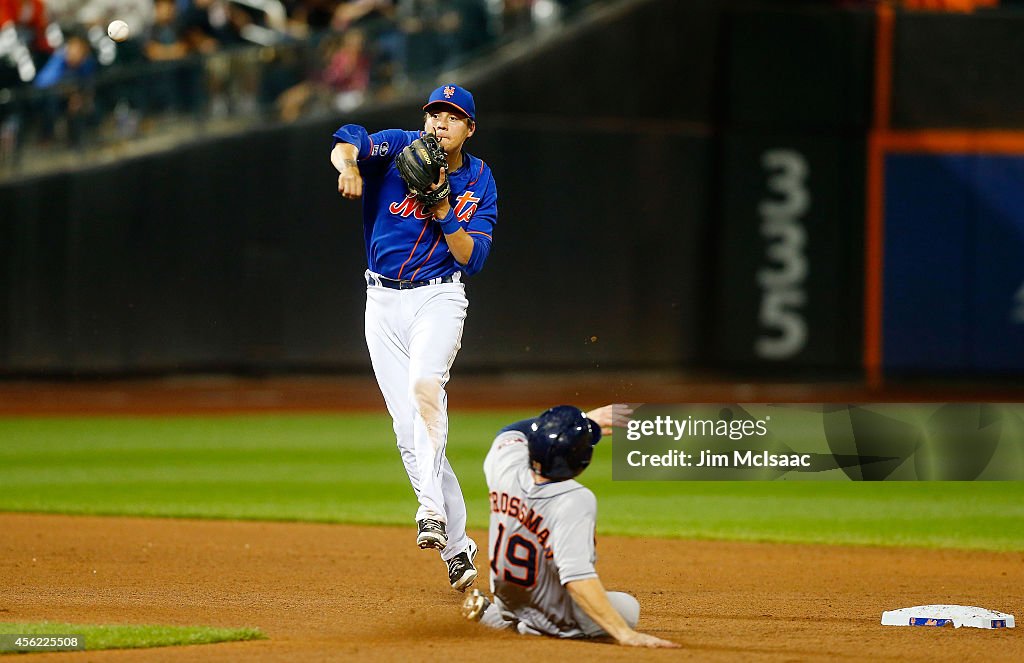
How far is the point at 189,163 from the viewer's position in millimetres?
14758

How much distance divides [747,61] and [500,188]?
3.51m

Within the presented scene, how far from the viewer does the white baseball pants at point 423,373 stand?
5445mm

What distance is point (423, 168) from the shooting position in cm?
518

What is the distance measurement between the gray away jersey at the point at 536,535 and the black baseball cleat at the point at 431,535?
0.44m

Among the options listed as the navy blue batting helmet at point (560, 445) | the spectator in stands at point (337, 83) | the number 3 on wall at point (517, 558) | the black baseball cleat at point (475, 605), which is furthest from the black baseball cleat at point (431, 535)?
the spectator in stands at point (337, 83)

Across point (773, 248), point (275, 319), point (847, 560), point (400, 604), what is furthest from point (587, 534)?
point (773, 248)

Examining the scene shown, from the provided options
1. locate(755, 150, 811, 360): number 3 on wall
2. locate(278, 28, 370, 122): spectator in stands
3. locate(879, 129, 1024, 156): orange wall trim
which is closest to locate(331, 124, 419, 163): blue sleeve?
locate(278, 28, 370, 122): spectator in stands

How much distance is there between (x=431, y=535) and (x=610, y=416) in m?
0.96

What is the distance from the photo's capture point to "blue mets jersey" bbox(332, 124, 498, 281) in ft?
18.3

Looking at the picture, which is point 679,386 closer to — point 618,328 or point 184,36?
point 618,328

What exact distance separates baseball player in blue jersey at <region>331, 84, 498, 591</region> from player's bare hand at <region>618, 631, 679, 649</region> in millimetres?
1076

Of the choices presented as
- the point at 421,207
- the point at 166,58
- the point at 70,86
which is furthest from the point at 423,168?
the point at 166,58

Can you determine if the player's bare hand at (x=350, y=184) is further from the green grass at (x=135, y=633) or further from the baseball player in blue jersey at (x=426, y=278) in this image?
the green grass at (x=135, y=633)

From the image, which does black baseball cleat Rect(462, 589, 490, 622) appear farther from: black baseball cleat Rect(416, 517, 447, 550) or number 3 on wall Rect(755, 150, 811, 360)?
number 3 on wall Rect(755, 150, 811, 360)
